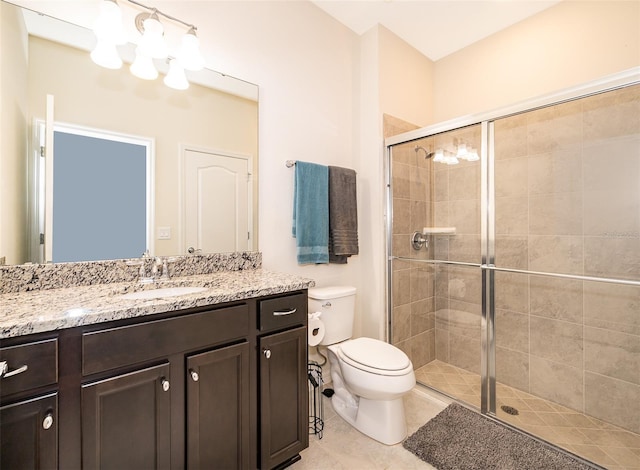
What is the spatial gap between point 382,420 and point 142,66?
220 centimetres

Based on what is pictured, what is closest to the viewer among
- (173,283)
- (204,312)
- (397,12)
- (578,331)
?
(204,312)

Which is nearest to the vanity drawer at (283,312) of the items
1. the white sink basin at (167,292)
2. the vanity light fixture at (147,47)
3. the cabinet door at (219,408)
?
the cabinet door at (219,408)

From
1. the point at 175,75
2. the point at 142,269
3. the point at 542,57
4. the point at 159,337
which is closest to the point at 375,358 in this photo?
the point at 159,337

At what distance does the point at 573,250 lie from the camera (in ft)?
6.15

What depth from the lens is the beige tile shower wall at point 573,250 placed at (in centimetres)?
168

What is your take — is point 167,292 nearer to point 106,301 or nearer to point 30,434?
point 106,301

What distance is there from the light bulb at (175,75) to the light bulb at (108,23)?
244mm

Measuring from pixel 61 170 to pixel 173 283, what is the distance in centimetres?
67

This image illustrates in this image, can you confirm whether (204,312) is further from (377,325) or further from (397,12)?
(397,12)

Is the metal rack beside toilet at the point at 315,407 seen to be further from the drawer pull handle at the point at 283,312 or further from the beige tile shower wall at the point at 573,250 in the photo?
the beige tile shower wall at the point at 573,250

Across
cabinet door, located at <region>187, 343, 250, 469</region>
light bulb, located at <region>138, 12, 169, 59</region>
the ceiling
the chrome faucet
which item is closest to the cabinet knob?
cabinet door, located at <region>187, 343, 250, 469</region>

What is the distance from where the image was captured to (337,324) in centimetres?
194

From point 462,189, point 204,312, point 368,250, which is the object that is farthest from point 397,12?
point 204,312

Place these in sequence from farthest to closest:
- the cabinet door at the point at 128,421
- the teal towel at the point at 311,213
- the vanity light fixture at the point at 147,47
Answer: the teal towel at the point at 311,213
the vanity light fixture at the point at 147,47
the cabinet door at the point at 128,421
